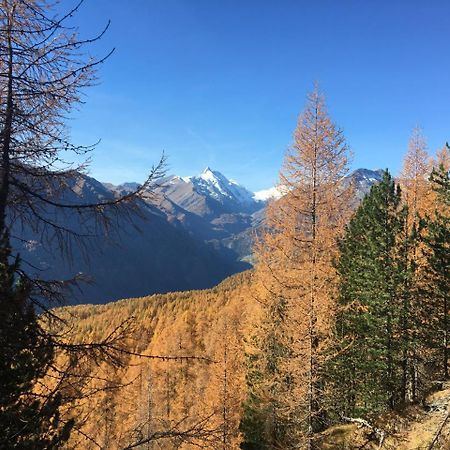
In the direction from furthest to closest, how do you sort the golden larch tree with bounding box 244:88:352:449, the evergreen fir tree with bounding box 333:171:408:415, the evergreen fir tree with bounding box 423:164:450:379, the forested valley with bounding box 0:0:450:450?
the evergreen fir tree with bounding box 333:171:408:415 → the evergreen fir tree with bounding box 423:164:450:379 → the golden larch tree with bounding box 244:88:352:449 → the forested valley with bounding box 0:0:450:450

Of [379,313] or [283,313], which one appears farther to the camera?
[379,313]

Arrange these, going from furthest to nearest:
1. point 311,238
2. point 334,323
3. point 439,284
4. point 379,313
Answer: point 379,313, point 439,284, point 334,323, point 311,238

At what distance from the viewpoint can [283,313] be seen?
648 inches

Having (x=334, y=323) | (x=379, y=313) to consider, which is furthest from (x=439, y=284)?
(x=334, y=323)

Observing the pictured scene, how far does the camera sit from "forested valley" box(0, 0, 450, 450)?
192 inches

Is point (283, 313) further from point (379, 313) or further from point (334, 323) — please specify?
point (379, 313)

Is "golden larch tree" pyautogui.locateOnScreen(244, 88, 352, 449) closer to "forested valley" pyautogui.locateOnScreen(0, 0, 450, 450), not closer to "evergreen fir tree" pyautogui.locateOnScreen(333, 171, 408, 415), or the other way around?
"forested valley" pyautogui.locateOnScreen(0, 0, 450, 450)

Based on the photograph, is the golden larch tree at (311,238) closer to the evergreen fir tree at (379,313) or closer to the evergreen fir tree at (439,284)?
the evergreen fir tree at (379,313)

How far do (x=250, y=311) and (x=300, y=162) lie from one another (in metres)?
11.8

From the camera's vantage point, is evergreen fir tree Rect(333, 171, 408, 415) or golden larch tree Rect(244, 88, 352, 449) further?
evergreen fir tree Rect(333, 171, 408, 415)

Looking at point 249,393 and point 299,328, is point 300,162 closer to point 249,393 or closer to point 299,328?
point 299,328

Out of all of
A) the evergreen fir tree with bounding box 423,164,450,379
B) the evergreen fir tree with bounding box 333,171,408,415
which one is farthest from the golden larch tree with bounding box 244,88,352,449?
the evergreen fir tree with bounding box 423,164,450,379

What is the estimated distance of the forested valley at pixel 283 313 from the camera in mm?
4867

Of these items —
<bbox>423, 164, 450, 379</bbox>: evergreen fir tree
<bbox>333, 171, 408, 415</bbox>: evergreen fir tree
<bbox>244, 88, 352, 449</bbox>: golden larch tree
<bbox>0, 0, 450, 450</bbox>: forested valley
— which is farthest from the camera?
<bbox>333, 171, 408, 415</bbox>: evergreen fir tree
